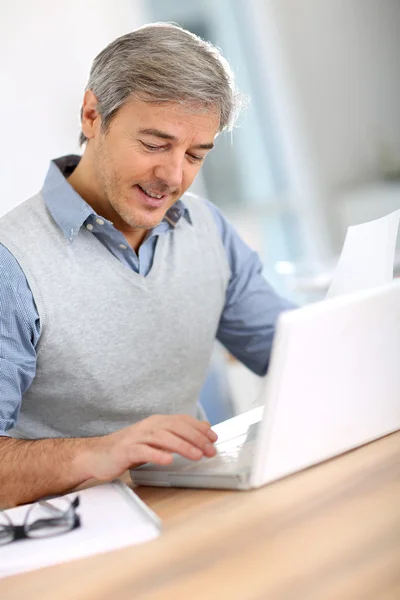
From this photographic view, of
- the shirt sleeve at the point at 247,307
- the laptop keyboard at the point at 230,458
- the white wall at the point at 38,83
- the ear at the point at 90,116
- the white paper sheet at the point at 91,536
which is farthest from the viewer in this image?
the white wall at the point at 38,83

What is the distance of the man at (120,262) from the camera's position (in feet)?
4.69

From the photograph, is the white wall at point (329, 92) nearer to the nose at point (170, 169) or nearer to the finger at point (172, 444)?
the nose at point (170, 169)

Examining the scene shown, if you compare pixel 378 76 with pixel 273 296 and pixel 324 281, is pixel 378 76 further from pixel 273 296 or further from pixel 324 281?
pixel 273 296

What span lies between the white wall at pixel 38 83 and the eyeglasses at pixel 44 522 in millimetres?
2329

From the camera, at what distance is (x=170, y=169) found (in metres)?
1.47

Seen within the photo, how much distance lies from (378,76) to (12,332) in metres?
3.48

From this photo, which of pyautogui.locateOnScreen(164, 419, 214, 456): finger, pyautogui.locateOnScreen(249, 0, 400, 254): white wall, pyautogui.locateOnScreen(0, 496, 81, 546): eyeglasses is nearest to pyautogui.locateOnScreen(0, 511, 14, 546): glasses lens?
pyautogui.locateOnScreen(0, 496, 81, 546): eyeglasses

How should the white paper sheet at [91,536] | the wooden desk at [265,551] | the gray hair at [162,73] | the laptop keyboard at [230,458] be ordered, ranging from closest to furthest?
the wooden desk at [265,551] < the white paper sheet at [91,536] < the laptop keyboard at [230,458] < the gray hair at [162,73]

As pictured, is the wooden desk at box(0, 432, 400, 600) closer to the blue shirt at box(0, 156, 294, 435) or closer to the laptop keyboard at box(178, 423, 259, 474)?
the laptop keyboard at box(178, 423, 259, 474)

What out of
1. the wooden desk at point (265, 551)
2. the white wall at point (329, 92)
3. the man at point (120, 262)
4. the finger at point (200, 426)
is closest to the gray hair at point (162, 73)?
the man at point (120, 262)

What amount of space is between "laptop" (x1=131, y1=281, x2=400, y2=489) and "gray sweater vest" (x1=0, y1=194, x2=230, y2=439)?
0.40m

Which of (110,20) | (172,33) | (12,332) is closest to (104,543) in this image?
(12,332)

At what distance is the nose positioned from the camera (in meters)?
1.47

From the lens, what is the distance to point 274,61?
4176mm
